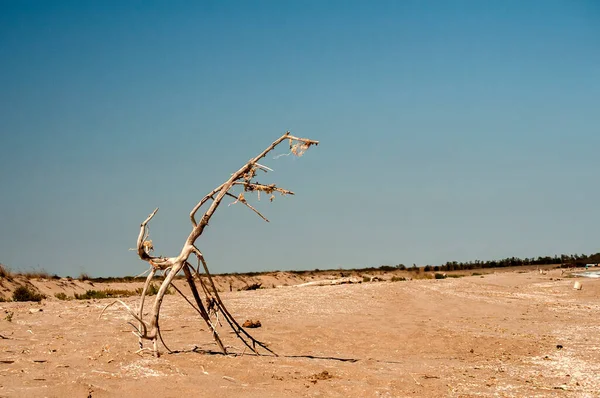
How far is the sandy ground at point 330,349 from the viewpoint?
24.4 ft

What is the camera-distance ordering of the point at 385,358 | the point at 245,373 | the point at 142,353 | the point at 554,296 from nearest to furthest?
the point at 245,373 < the point at 142,353 < the point at 385,358 < the point at 554,296

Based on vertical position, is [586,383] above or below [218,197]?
below

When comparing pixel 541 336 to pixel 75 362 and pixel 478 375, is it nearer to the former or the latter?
pixel 478 375

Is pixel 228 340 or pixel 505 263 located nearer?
pixel 228 340

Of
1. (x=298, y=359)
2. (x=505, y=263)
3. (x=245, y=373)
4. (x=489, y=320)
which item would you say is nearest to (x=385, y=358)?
(x=298, y=359)

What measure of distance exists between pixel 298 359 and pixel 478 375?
2.79 m

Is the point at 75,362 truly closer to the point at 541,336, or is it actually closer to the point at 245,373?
the point at 245,373

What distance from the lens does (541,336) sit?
14125 mm

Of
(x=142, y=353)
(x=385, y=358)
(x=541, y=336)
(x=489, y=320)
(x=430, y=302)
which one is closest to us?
(x=142, y=353)

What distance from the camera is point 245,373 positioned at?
26.5 ft

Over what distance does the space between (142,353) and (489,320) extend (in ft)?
35.5

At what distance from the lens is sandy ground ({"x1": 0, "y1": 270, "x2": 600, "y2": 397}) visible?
743 cm

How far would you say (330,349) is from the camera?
12.0m

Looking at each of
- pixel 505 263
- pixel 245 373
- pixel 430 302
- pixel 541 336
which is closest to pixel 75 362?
pixel 245 373
